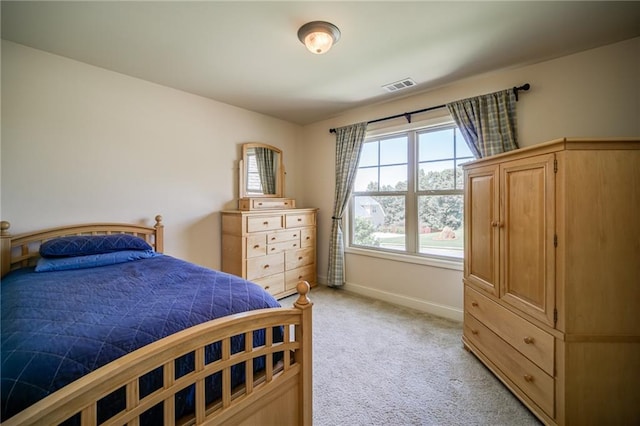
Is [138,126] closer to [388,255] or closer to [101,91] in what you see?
[101,91]

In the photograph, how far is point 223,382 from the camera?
1.02 m

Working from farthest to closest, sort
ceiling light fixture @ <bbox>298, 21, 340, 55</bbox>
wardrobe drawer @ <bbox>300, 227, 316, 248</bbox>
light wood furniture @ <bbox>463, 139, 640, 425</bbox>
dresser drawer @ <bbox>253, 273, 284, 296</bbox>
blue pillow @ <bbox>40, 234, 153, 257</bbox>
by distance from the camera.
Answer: wardrobe drawer @ <bbox>300, 227, 316, 248</bbox>
dresser drawer @ <bbox>253, 273, 284, 296</bbox>
blue pillow @ <bbox>40, 234, 153, 257</bbox>
ceiling light fixture @ <bbox>298, 21, 340, 55</bbox>
light wood furniture @ <bbox>463, 139, 640, 425</bbox>

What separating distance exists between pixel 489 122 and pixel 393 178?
1155 mm

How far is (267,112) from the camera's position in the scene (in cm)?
367

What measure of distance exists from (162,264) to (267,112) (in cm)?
246

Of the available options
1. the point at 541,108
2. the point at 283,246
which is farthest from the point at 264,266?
the point at 541,108

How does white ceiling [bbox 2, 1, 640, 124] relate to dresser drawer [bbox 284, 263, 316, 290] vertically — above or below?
above

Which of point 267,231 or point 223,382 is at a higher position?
point 267,231

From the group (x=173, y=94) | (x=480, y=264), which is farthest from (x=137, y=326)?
(x=173, y=94)

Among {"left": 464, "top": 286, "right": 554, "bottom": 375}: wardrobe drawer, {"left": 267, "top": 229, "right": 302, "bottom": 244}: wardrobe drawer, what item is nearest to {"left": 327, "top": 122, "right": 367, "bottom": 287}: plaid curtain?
{"left": 267, "top": 229, "right": 302, "bottom": 244}: wardrobe drawer

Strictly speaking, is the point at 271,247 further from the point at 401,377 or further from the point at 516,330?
the point at 516,330

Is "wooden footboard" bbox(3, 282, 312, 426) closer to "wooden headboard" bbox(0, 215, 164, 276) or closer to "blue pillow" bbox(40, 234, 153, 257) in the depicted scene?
"blue pillow" bbox(40, 234, 153, 257)

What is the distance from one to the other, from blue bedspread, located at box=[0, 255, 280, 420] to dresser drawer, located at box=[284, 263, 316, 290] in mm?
1744

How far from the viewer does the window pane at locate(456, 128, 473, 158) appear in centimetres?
277
